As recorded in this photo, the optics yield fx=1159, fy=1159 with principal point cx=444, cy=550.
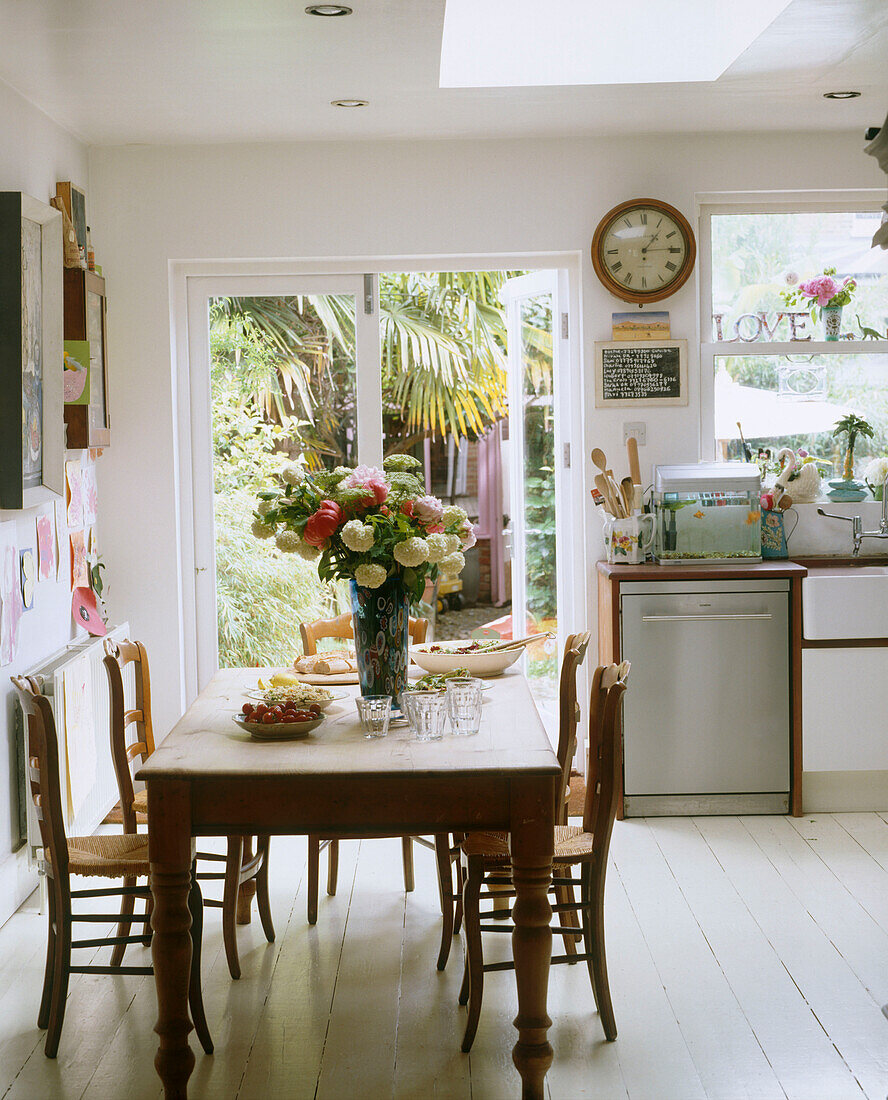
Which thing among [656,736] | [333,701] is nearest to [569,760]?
[333,701]

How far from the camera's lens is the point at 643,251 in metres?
4.73

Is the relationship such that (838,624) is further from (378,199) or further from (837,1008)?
(378,199)

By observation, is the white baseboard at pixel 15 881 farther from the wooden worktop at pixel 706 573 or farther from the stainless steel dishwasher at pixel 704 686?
the wooden worktop at pixel 706 573

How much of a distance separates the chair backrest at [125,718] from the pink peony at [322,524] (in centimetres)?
70

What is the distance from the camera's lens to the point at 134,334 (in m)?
4.73

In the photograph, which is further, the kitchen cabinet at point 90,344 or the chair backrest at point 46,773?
the kitchen cabinet at point 90,344

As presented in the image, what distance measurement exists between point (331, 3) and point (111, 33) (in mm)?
670

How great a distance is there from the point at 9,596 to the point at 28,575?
0.67 ft

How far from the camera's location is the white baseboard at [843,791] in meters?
4.48

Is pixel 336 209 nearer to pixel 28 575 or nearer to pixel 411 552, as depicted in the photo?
pixel 28 575

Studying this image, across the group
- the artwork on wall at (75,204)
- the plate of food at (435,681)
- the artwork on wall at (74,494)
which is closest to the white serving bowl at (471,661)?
the plate of food at (435,681)

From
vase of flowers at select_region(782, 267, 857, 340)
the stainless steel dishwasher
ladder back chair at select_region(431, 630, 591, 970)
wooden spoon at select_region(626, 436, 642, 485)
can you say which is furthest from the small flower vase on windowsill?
ladder back chair at select_region(431, 630, 591, 970)

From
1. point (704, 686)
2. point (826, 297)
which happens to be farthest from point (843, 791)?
point (826, 297)

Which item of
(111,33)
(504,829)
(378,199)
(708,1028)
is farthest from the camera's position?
(378,199)
